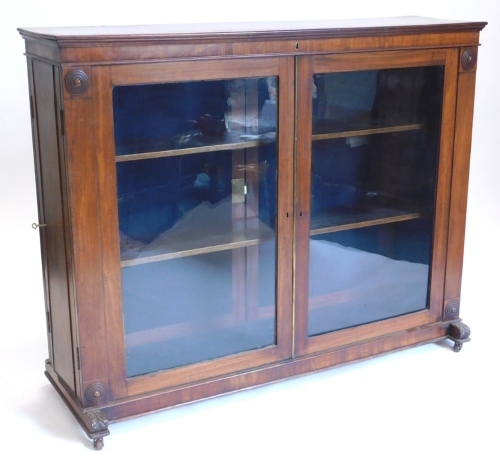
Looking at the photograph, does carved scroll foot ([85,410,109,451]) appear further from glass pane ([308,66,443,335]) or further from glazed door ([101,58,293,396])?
glass pane ([308,66,443,335])

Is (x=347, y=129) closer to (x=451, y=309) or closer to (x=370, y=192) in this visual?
(x=370, y=192)

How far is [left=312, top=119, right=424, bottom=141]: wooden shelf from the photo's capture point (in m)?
2.88

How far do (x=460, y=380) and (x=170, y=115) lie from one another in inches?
50.5

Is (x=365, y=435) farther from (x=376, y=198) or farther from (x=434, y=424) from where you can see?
(x=376, y=198)

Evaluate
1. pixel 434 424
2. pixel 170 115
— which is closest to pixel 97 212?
pixel 170 115

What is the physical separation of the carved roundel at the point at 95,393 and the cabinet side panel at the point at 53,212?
0.12 meters

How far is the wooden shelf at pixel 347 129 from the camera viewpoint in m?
2.88

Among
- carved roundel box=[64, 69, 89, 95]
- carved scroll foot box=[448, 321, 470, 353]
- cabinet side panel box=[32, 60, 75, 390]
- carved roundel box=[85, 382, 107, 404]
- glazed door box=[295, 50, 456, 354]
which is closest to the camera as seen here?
carved roundel box=[64, 69, 89, 95]

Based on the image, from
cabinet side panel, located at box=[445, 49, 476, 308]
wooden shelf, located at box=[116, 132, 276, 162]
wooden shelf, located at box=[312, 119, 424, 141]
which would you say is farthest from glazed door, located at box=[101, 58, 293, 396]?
cabinet side panel, located at box=[445, 49, 476, 308]

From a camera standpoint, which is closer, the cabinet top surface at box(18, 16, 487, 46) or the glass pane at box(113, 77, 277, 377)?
the cabinet top surface at box(18, 16, 487, 46)

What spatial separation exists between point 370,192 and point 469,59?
0.53 metres

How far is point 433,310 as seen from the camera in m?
3.24

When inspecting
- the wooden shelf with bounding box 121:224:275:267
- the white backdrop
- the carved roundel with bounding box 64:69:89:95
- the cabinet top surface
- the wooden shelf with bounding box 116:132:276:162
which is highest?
the cabinet top surface

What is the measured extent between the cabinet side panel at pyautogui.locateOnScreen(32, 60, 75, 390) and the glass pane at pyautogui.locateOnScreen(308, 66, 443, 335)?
780 millimetres
